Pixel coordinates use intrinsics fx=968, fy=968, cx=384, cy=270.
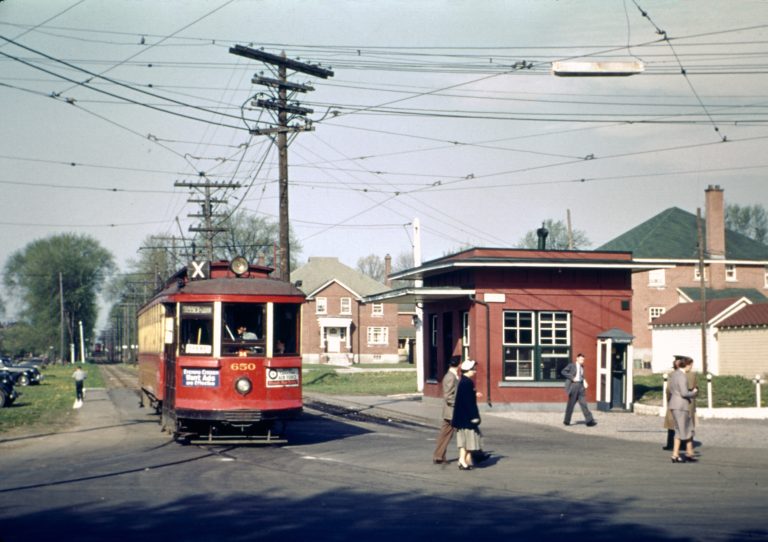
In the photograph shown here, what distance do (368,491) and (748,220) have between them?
350 ft

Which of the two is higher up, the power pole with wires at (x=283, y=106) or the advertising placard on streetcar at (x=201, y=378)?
the power pole with wires at (x=283, y=106)

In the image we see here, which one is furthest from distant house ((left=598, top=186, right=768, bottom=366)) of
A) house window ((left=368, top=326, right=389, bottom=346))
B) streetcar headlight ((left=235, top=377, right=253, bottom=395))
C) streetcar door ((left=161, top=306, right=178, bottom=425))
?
streetcar headlight ((left=235, top=377, right=253, bottom=395))

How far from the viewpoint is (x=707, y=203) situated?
212ft

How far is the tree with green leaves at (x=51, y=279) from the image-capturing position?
373 ft

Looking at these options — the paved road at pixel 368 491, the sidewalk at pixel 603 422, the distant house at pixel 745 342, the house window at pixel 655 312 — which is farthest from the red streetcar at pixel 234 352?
the house window at pixel 655 312

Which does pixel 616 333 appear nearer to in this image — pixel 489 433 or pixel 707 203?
pixel 489 433

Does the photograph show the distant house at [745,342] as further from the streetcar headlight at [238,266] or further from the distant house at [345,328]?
the distant house at [345,328]

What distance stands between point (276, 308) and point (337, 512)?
7.81m

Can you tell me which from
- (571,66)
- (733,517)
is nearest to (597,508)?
(733,517)

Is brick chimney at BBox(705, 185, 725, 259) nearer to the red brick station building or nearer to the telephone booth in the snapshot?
the red brick station building

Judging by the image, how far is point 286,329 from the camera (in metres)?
18.5

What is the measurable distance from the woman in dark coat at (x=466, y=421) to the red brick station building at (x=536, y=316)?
43.8 ft

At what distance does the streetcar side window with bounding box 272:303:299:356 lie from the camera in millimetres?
18297

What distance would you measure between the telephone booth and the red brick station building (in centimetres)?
4
